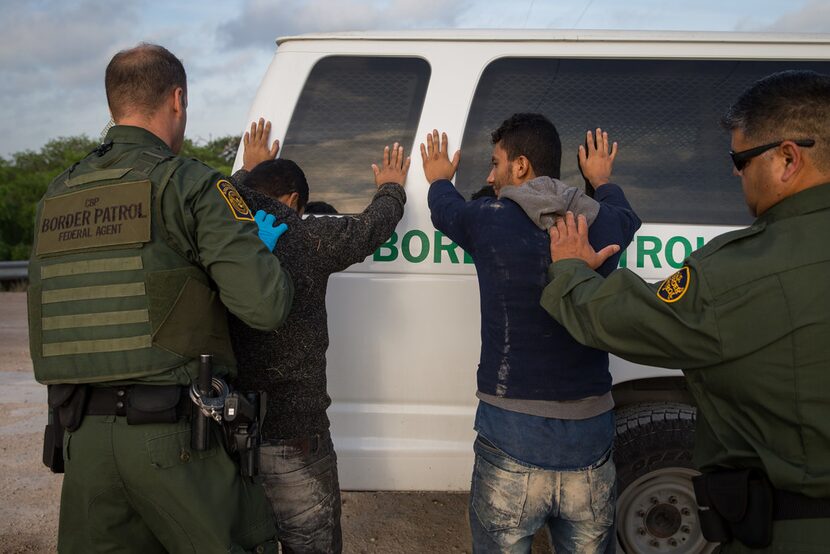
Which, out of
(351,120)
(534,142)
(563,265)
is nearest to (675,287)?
(563,265)

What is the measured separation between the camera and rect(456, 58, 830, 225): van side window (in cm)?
296

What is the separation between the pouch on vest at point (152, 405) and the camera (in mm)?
1943

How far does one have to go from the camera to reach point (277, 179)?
2.54 m

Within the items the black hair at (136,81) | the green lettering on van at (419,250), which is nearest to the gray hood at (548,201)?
the green lettering on van at (419,250)

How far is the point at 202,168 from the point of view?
2.08m

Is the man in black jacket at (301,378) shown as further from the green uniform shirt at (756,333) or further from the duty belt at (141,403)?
the green uniform shirt at (756,333)

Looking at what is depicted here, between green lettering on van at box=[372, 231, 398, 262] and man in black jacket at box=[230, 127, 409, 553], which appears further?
green lettering on van at box=[372, 231, 398, 262]

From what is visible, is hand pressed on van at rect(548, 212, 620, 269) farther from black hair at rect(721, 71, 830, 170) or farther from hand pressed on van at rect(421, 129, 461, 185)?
hand pressed on van at rect(421, 129, 461, 185)

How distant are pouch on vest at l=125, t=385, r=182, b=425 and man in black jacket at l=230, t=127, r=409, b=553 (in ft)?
1.27

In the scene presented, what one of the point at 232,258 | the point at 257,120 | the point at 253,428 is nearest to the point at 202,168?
the point at 232,258

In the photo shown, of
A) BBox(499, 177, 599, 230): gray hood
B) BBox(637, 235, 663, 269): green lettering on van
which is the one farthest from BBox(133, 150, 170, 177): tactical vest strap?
BBox(637, 235, 663, 269): green lettering on van

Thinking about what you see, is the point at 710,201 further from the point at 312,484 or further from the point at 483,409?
the point at 312,484

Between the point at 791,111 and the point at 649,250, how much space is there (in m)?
1.25

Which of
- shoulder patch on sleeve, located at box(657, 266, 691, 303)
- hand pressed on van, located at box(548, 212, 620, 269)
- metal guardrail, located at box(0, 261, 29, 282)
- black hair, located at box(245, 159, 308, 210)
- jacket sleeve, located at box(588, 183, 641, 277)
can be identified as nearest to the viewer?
shoulder patch on sleeve, located at box(657, 266, 691, 303)
